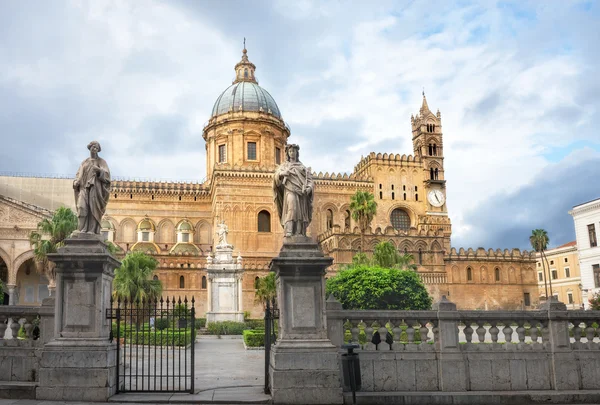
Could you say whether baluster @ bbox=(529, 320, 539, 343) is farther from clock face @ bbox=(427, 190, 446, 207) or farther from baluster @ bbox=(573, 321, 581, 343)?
clock face @ bbox=(427, 190, 446, 207)

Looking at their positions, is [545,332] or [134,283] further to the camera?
[134,283]

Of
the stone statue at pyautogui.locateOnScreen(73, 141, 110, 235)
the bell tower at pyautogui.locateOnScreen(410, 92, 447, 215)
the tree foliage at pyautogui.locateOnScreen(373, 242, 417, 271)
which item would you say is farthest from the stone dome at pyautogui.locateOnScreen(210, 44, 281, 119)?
the stone statue at pyautogui.locateOnScreen(73, 141, 110, 235)

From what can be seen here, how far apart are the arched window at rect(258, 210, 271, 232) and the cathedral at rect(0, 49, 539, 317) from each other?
103mm

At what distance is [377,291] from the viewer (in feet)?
109

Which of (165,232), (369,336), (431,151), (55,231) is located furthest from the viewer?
(431,151)

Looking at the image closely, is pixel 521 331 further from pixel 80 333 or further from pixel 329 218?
pixel 329 218

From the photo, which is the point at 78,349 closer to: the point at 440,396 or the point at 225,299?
the point at 440,396

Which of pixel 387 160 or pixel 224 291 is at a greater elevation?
pixel 387 160

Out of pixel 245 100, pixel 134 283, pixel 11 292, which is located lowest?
pixel 134 283

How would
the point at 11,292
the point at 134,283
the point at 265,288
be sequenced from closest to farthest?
1. the point at 134,283
2. the point at 265,288
3. the point at 11,292

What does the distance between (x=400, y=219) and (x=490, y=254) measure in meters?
10.5

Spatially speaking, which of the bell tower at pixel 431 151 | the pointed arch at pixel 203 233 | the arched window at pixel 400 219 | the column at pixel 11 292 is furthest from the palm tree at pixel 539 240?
the column at pixel 11 292

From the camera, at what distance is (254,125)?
6362 cm

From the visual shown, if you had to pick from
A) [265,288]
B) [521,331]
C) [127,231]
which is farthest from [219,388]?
[127,231]
